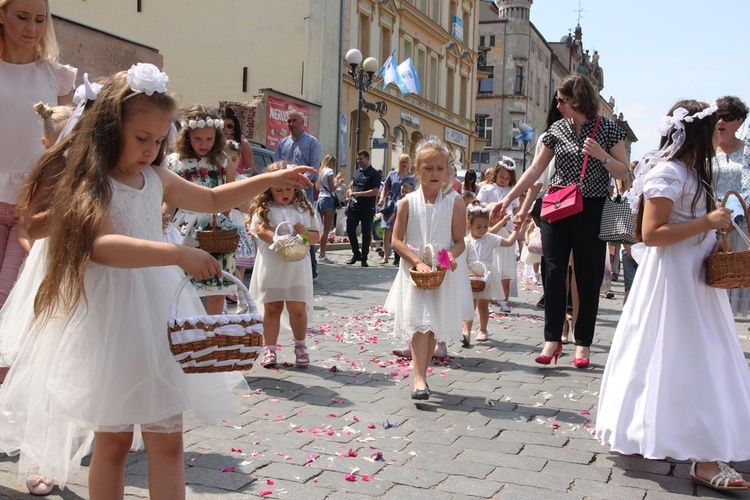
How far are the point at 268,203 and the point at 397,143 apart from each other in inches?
1069

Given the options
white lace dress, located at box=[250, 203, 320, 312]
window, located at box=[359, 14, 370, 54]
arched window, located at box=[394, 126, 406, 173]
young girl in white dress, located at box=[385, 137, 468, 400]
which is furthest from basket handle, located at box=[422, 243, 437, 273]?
arched window, located at box=[394, 126, 406, 173]

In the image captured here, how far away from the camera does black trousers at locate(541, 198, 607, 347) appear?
6.51m

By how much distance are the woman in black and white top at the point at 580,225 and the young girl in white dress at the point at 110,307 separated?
4.02 meters

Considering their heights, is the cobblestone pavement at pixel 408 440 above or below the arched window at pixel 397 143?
below

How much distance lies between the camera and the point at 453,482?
3789mm

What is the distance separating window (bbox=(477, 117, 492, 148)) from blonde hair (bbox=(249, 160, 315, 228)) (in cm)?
5609

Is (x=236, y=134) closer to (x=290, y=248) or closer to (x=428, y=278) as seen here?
(x=290, y=248)

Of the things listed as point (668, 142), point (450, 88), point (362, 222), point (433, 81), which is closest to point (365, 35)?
point (433, 81)

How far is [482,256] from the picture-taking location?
8375 millimetres

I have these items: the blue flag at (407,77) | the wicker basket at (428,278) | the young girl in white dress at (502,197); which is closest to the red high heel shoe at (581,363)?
the wicker basket at (428,278)

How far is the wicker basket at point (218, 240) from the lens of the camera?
5.49 metres

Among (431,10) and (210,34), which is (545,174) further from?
(431,10)

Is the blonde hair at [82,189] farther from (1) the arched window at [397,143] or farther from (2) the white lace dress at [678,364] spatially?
(1) the arched window at [397,143]

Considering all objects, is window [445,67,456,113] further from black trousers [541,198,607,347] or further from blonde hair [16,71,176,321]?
blonde hair [16,71,176,321]
